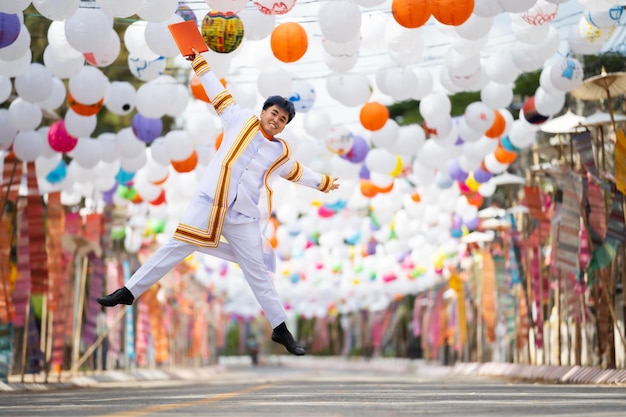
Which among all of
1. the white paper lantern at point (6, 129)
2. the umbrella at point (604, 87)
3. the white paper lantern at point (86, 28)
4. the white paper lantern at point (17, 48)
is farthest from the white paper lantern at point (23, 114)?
the umbrella at point (604, 87)

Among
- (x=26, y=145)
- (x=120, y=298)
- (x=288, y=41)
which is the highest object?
(x=288, y=41)

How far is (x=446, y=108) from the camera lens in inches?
551

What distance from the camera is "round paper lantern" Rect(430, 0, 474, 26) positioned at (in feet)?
32.2

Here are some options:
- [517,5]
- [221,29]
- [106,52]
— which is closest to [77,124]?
[106,52]

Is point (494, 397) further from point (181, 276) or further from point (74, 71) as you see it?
point (181, 276)

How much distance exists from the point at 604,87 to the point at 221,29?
15.5ft

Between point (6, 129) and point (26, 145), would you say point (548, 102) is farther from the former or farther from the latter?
point (6, 129)

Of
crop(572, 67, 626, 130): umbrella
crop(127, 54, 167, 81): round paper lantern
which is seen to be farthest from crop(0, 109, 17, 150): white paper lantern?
crop(572, 67, 626, 130): umbrella

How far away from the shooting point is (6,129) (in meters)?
12.4

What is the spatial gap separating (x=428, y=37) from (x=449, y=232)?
34.7 ft

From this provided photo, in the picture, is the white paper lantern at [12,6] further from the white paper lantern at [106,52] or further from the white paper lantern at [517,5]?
the white paper lantern at [517,5]

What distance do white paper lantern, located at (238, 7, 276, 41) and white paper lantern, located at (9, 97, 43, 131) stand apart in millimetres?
3008

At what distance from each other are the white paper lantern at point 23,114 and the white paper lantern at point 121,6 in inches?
120

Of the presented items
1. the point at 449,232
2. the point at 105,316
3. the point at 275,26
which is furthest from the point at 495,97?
the point at 105,316
